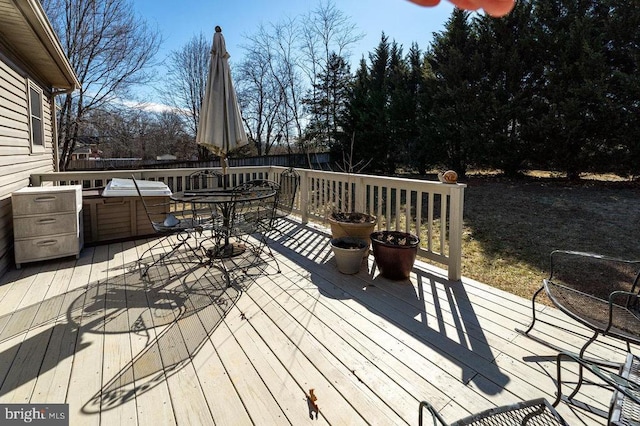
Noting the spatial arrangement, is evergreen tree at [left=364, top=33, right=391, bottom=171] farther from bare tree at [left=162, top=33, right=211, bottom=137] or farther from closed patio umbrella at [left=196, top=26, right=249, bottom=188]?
bare tree at [left=162, top=33, right=211, bottom=137]

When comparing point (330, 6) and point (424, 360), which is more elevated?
point (330, 6)

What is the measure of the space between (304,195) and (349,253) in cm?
→ 219

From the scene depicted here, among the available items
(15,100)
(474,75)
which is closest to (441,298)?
(15,100)

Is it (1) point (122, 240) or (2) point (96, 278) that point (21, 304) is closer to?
(2) point (96, 278)

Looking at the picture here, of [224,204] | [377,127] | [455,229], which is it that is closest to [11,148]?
[224,204]

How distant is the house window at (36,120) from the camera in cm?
467

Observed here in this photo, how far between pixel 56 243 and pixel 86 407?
2.69 m

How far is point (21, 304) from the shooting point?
263cm

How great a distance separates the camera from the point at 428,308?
8.56 feet

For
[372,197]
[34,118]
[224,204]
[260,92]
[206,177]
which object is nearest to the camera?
[224,204]

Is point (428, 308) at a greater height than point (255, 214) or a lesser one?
lesser

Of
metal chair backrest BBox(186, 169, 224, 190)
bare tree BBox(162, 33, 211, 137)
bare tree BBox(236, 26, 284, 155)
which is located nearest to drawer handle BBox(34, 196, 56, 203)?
metal chair backrest BBox(186, 169, 224, 190)

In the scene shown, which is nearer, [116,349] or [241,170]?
[116,349]

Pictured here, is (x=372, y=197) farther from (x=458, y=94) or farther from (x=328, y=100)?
(x=328, y=100)
